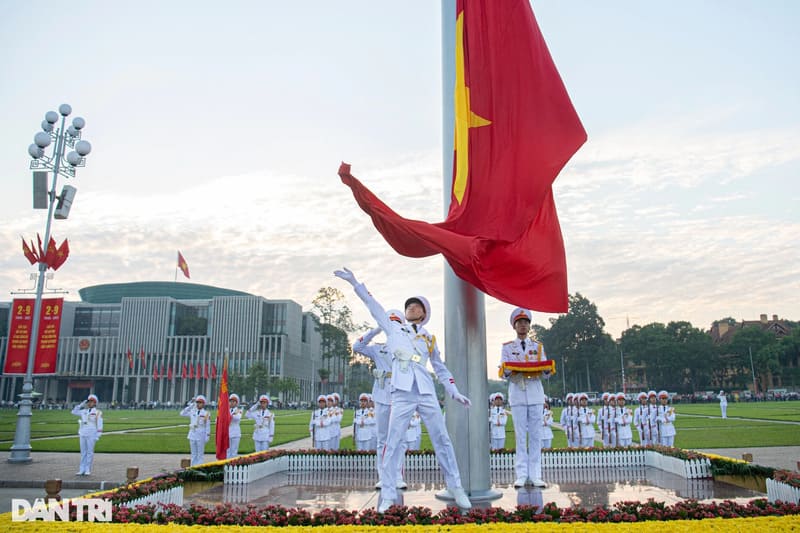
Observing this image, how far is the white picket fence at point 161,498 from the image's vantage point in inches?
262

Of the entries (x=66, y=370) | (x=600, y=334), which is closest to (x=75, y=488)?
(x=600, y=334)

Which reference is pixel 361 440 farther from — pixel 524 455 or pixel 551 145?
pixel 551 145

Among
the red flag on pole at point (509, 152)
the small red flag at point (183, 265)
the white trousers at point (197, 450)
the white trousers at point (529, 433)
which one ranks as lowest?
the white trousers at point (197, 450)

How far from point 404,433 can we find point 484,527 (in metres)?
1.78

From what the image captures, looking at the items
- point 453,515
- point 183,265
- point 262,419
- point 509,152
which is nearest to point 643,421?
point 262,419

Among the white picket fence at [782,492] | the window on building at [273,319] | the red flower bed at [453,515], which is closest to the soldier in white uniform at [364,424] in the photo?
the white picket fence at [782,492]

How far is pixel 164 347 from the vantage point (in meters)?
83.8

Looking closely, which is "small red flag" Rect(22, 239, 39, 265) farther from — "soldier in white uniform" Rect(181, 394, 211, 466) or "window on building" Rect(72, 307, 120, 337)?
"window on building" Rect(72, 307, 120, 337)

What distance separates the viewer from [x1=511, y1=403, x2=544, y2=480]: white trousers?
325 inches

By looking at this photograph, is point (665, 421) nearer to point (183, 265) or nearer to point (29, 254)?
point (29, 254)

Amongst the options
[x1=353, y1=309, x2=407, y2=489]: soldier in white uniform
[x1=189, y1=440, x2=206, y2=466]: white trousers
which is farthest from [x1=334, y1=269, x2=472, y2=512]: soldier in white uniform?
[x1=189, y1=440, x2=206, y2=466]: white trousers

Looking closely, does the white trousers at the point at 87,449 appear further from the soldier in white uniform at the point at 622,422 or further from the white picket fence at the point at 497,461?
the soldier in white uniform at the point at 622,422

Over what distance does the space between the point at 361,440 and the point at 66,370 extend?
3278 inches

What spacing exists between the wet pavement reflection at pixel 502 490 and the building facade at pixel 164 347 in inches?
2924
